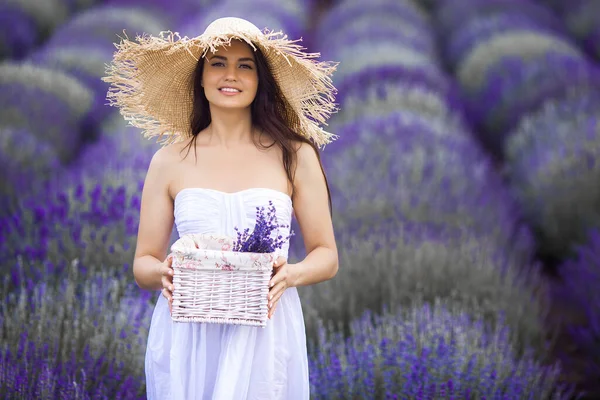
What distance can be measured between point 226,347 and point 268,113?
68cm

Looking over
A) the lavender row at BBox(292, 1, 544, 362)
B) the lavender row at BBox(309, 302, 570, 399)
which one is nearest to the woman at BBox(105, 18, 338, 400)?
the lavender row at BBox(309, 302, 570, 399)

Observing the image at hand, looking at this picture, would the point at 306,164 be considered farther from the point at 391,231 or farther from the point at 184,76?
the point at 391,231

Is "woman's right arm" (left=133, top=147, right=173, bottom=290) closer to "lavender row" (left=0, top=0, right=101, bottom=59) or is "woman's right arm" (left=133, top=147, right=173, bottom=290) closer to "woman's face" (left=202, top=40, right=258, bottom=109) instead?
"woman's face" (left=202, top=40, right=258, bottom=109)

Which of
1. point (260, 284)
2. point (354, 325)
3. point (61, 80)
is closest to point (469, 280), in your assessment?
point (354, 325)

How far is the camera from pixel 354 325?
143 inches

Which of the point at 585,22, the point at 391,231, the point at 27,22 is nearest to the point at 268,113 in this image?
the point at 391,231

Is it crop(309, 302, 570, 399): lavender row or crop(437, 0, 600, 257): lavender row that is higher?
crop(437, 0, 600, 257): lavender row

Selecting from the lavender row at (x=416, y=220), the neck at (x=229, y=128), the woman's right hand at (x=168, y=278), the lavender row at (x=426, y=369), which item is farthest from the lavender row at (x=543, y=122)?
the woman's right hand at (x=168, y=278)

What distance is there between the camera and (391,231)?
14.3ft

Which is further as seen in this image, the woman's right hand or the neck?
the neck

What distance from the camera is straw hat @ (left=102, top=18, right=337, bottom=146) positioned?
7.29 ft

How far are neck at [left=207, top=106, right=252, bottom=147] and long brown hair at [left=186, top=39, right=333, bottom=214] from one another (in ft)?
0.15

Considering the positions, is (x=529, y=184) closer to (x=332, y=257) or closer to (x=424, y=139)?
(x=424, y=139)

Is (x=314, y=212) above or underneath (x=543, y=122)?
underneath
